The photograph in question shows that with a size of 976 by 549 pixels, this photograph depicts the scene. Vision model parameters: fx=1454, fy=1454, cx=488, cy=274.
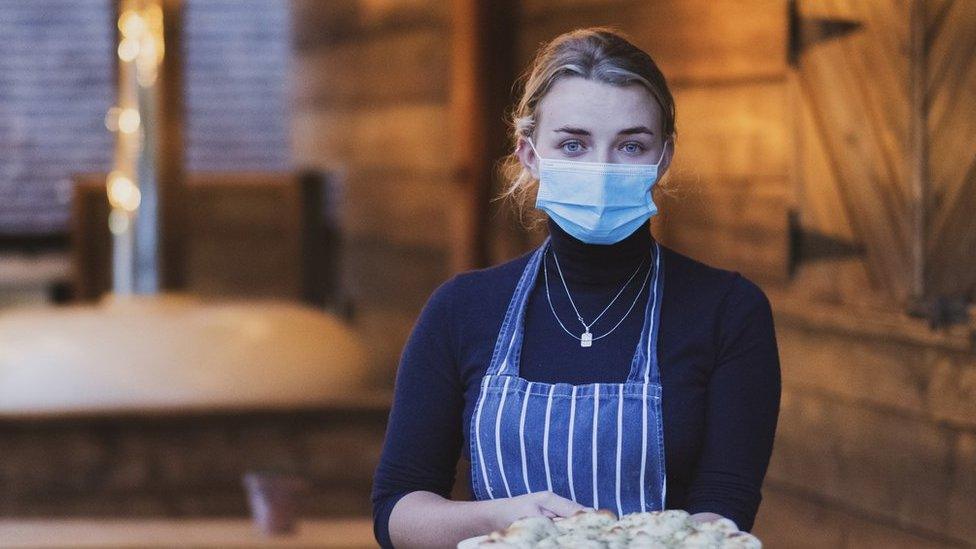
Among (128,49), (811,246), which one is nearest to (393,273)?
(128,49)

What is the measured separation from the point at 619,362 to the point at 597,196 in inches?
7.6

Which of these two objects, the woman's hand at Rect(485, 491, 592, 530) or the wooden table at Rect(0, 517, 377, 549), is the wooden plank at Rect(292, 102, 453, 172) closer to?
the wooden table at Rect(0, 517, 377, 549)

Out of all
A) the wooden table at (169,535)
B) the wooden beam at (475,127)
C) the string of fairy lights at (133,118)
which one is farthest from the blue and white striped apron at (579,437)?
the string of fairy lights at (133,118)

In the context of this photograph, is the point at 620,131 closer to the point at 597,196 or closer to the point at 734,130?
the point at 597,196

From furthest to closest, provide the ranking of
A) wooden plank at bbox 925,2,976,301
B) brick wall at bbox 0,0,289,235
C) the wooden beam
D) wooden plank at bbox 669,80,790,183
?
brick wall at bbox 0,0,289,235 → the wooden beam → wooden plank at bbox 669,80,790,183 → wooden plank at bbox 925,2,976,301

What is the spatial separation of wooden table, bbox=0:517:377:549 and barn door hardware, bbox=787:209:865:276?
117 cm

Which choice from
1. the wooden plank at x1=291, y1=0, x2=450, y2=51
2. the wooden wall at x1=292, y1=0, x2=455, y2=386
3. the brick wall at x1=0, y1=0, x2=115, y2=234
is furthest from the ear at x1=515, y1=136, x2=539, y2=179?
the brick wall at x1=0, y1=0, x2=115, y2=234

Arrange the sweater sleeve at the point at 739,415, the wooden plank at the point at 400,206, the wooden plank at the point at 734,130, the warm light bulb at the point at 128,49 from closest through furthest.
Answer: the sweater sleeve at the point at 739,415 → the wooden plank at the point at 734,130 → the warm light bulb at the point at 128,49 → the wooden plank at the point at 400,206

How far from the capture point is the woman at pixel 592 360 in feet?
5.29

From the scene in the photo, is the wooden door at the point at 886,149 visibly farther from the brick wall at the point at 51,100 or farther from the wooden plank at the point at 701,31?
the brick wall at the point at 51,100

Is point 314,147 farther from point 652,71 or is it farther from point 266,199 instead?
point 652,71

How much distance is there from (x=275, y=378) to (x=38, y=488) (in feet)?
2.73

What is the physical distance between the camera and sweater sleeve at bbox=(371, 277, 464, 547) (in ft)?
5.50

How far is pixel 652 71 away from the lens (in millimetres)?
1646
